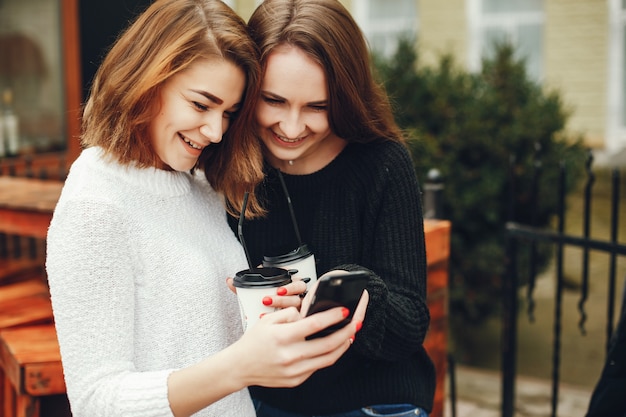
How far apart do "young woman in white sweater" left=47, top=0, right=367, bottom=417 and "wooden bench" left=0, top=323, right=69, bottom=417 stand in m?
0.81

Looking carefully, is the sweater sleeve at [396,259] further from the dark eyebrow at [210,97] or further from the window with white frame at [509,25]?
the window with white frame at [509,25]

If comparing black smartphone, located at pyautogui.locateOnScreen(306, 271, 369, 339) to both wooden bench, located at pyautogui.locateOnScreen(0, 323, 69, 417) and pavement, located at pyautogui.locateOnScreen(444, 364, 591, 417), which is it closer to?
wooden bench, located at pyautogui.locateOnScreen(0, 323, 69, 417)

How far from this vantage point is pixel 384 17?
9.66 m

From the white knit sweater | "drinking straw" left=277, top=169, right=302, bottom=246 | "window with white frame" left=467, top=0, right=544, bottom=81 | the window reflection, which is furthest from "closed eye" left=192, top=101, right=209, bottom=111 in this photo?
"window with white frame" left=467, top=0, right=544, bottom=81

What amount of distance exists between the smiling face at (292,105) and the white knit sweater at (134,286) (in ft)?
0.84

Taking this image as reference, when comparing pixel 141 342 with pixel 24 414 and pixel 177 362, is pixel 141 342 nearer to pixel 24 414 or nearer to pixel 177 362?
pixel 177 362

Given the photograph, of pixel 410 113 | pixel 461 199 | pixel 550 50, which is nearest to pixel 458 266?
pixel 461 199

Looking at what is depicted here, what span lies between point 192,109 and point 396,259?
607mm

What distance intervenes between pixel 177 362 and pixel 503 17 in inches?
332

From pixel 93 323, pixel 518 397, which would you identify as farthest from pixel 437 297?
pixel 518 397

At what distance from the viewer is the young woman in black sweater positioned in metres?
1.75

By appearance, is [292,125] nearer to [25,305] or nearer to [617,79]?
[25,305]

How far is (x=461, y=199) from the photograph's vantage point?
499 centimetres

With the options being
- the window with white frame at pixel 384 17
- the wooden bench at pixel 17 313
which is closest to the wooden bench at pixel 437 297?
the wooden bench at pixel 17 313
